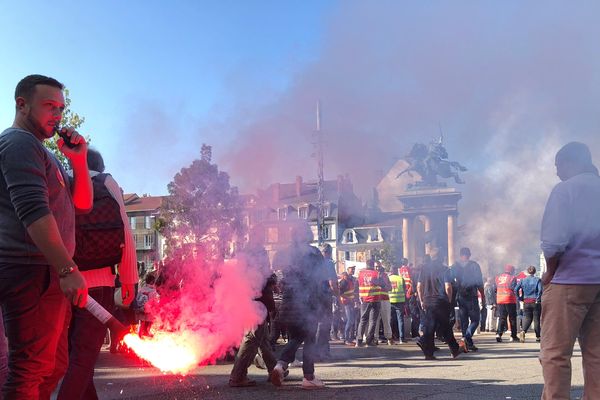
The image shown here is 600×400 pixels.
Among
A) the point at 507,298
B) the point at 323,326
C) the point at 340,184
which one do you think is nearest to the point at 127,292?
the point at 323,326

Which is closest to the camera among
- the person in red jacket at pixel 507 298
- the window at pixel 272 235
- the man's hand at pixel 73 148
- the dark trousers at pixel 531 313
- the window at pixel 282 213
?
the man's hand at pixel 73 148

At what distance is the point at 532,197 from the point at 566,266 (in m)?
3.42

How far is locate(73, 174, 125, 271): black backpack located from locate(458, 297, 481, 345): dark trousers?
9323 mm

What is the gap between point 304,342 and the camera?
746 centimetres

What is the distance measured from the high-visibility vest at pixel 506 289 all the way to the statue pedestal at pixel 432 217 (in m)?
2.47

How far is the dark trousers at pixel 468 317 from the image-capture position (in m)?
12.4

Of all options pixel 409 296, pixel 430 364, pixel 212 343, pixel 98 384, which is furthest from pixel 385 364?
pixel 409 296

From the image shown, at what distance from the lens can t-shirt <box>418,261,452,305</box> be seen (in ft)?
37.2

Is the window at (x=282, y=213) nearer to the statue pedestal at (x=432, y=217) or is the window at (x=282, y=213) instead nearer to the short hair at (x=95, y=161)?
the statue pedestal at (x=432, y=217)

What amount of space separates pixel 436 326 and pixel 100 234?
7.94 m

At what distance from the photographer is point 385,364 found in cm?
1001

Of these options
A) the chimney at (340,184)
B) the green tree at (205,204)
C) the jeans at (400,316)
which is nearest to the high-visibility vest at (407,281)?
the jeans at (400,316)

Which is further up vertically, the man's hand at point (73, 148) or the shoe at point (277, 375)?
the man's hand at point (73, 148)

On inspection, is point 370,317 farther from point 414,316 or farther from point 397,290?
point 414,316
